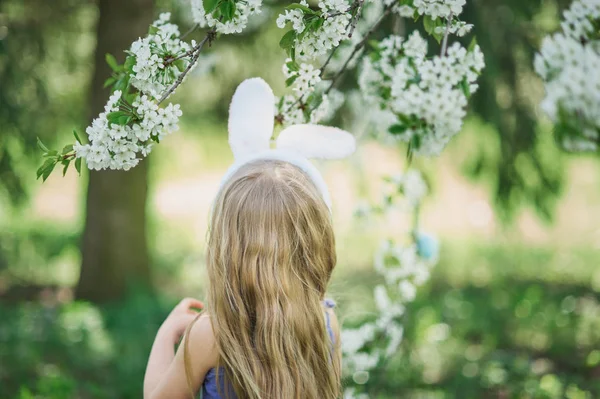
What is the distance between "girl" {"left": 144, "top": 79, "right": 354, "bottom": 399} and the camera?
141 cm

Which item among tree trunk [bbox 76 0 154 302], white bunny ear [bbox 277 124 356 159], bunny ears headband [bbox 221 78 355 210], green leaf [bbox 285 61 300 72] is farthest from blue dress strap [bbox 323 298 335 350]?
tree trunk [bbox 76 0 154 302]

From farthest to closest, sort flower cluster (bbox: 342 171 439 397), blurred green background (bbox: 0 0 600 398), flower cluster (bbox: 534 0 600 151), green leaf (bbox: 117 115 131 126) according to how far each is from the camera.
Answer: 1. blurred green background (bbox: 0 0 600 398)
2. flower cluster (bbox: 342 171 439 397)
3. green leaf (bbox: 117 115 131 126)
4. flower cluster (bbox: 534 0 600 151)

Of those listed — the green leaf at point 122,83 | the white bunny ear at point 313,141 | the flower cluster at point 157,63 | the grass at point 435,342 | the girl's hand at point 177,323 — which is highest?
the flower cluster at point 157,63

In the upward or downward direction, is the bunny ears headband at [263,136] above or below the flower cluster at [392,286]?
above

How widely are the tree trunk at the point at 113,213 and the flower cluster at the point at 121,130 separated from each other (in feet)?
10.4

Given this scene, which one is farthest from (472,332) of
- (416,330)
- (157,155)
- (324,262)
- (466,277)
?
(157,155)

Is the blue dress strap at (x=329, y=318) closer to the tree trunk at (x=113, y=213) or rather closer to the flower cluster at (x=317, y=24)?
the flower cluster at (x=317, y=24)

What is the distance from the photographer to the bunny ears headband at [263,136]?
1.51 m

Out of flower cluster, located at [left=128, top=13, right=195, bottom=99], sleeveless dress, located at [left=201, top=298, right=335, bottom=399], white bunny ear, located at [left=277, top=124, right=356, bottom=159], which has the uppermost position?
flower cluster, located at [left=128, top=13, right=195, bottom=99]

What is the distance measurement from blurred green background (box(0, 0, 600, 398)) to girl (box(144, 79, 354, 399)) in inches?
43.6

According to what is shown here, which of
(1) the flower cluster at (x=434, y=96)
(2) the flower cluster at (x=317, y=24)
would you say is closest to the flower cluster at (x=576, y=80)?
(1) the flower cluster at (x=434, y=96)

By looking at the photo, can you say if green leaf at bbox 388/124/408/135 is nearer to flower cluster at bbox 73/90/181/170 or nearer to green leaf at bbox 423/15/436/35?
green leaf at bbox 423/15/436/35

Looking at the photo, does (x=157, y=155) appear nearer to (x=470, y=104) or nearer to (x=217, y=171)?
(x=470, y=104)

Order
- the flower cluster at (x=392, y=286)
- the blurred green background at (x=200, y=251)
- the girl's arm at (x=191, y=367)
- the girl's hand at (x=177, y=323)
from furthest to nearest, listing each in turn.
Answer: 1. the blurred green background at (x=200, y=251)
2. the flower cluster at (x=392, y=286)
3. the girl's hand at (x=177, y=323)
4. the girl's arm at (x=191, y=367)
